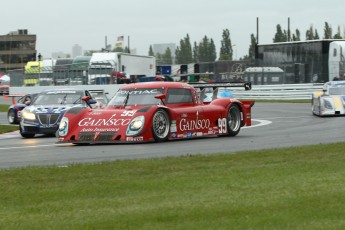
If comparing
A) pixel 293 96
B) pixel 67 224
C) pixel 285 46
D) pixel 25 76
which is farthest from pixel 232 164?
pixel 25 76

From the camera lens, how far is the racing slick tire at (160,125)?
57.2ft

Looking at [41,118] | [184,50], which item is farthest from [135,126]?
[184,50]

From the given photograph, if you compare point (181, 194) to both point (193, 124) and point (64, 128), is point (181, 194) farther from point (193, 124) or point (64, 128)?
point (193, 124)

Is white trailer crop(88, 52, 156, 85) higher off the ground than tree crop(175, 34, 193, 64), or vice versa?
tree crop(175, 34, 193, 64)

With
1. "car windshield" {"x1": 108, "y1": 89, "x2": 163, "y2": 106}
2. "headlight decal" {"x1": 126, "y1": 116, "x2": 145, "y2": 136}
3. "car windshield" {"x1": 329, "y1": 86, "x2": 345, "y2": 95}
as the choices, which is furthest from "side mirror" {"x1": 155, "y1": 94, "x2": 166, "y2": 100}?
"car windshield" {"x1": 329, "y1": 86, "x2": 345, "y2": 95}

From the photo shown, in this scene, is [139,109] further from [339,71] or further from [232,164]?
[339,71]

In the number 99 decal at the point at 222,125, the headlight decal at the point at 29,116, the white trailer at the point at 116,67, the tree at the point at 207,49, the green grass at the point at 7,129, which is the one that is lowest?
the green grass at the point at 7,129

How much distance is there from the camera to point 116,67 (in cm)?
5591

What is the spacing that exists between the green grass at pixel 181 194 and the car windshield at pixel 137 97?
17.9 feet

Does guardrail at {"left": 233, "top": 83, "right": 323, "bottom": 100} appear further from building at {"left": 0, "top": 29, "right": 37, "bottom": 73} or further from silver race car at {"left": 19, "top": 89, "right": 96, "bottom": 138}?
building at {"left": 0, "top": 29, "right": 37, "bottom": 73}

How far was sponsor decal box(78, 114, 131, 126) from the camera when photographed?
56.5 ft

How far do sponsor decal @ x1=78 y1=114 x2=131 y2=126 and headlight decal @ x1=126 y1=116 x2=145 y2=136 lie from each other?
10cm

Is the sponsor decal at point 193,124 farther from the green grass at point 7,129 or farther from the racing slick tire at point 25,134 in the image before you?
the green grass at point 7,129

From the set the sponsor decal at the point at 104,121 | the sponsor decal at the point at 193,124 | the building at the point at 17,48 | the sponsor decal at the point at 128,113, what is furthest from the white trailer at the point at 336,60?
the building at the point at 17,48
